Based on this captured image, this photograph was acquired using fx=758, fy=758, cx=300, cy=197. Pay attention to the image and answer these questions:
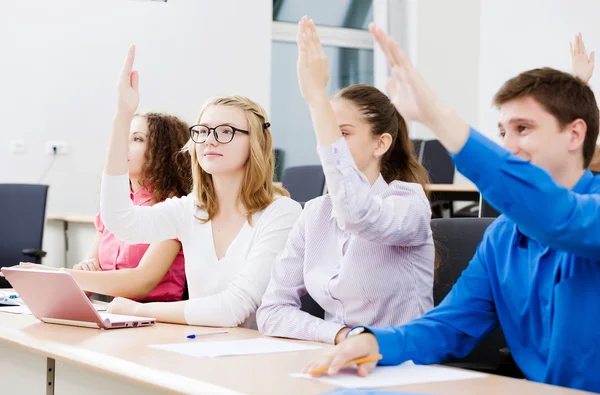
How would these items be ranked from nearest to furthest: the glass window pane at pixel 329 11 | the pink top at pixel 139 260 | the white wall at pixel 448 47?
the pink top at pixel 139 260
the white wall at pixel 448 47
the glass window pane at pixel 329 11

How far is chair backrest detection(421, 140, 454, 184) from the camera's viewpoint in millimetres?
5756

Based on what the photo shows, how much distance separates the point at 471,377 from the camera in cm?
126

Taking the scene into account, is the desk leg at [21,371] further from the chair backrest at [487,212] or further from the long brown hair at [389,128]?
the chair backrest at [487,212]

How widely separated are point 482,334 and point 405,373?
293mm

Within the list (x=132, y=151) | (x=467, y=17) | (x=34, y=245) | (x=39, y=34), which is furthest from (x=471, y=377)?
(x=467, y=17)

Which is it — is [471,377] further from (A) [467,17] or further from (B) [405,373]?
(A) [467,17]

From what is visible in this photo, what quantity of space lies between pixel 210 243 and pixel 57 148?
13.1 ft

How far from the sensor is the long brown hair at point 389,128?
72.2 inches

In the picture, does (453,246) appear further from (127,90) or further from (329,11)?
(329,11)

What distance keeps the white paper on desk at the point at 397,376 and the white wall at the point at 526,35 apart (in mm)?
3983

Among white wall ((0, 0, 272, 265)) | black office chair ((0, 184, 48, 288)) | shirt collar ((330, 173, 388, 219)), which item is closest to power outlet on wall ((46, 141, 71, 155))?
white wall ((0, 0, 272, 265))

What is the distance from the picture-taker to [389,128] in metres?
1.87

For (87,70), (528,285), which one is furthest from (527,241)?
(87,70)

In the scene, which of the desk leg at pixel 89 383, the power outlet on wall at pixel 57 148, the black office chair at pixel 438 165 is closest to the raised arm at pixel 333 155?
the desk leg at pixel 89 383
